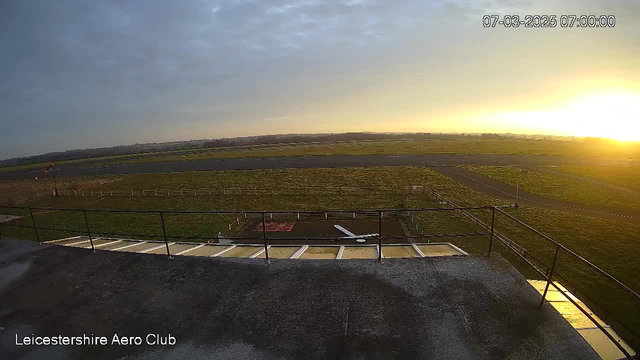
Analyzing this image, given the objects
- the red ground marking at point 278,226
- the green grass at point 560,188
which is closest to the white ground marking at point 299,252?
the red ground marking at point 278,226

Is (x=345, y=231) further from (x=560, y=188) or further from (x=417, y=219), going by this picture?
(x=560, y=188)

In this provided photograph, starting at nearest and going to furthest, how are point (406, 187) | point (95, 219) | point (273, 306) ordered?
1. point (273, 306)
2. point (95, 219)
3. point (406, 187)

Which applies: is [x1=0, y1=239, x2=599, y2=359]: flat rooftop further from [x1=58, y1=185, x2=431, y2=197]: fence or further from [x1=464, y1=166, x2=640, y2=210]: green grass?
[x1=464, y1=166, x2=640, y2=210]: green grass

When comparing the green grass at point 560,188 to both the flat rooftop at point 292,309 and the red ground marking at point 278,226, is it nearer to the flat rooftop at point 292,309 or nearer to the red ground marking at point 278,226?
the red ground marking at point 278,226

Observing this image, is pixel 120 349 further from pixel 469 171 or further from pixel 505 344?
pixel 469 171

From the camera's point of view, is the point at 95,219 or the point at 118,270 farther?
the point at 95,219

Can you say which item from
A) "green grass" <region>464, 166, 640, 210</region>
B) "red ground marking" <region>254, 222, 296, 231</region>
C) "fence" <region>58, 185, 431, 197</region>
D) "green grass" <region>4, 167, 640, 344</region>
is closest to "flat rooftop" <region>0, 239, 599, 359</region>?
"green grass" <region>4, 167, 640, 344</region>

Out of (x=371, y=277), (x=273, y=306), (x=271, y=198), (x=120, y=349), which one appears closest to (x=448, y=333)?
(x=371, y=277)
